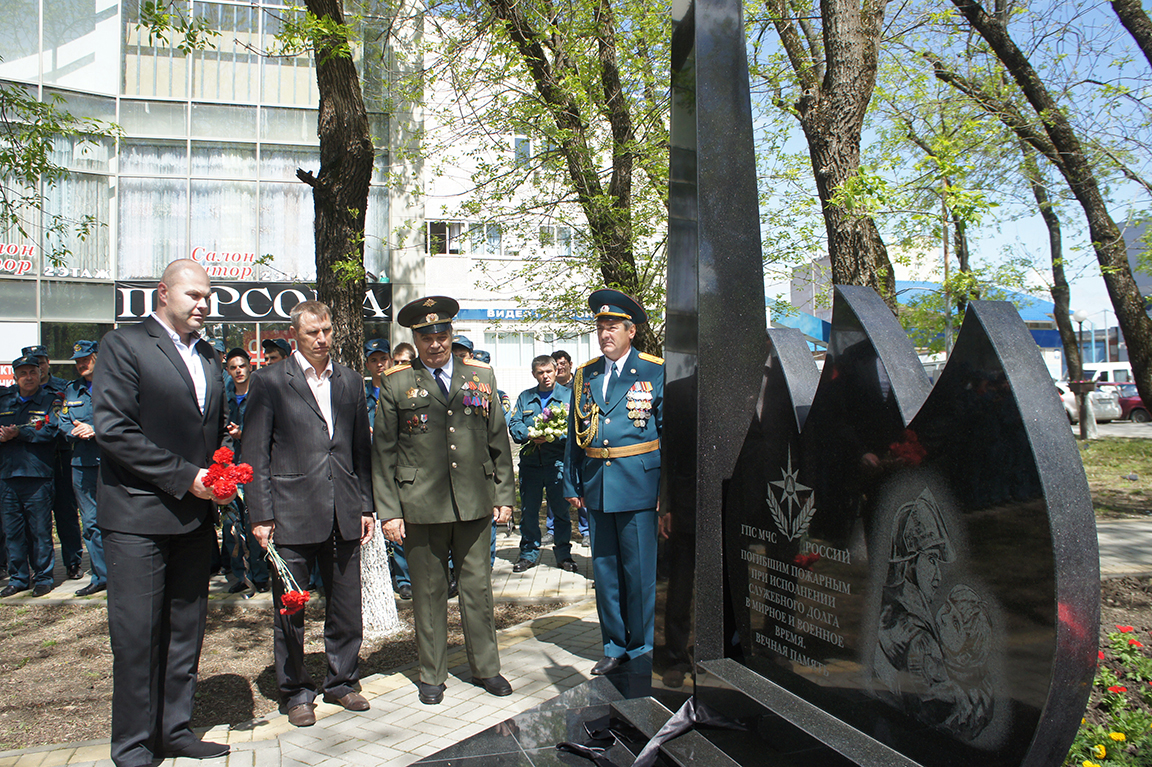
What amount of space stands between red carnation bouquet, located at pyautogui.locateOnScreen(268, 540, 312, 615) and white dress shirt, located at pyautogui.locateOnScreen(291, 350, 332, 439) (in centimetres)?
67

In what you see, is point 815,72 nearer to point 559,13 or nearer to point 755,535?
point 559,13

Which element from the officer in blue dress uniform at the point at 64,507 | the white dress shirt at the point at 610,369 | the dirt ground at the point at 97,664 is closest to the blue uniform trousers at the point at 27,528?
the officer in blue dress uniform at the point at 64,507

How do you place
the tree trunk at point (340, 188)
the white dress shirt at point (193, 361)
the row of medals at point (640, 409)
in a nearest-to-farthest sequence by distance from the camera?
the white dress shirt at point (193, 361), the row of medals at point (640, 409), the tree trunk at point (340, 188)

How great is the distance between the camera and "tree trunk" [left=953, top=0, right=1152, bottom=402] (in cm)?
806

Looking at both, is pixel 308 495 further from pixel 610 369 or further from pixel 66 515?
pixel 66 515

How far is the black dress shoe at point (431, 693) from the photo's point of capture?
13.6 feet

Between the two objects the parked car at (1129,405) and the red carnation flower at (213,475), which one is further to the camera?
the parked car at (1129,405)

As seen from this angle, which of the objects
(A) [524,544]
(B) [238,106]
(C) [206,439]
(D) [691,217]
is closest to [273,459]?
(C) [206,439]

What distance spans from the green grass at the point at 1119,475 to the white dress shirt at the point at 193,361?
7525 millimetres

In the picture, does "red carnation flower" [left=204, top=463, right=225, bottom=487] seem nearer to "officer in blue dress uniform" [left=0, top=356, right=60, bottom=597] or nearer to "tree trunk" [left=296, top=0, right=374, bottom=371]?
"tree trunk" [left=296, top=0, right=374, bottom=371]

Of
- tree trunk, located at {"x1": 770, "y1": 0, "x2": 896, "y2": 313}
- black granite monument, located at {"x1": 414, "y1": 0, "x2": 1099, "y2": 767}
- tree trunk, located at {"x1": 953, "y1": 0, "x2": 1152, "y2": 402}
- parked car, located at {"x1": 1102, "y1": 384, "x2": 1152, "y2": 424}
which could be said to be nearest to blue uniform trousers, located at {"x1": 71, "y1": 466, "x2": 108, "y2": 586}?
black granite monument, located at {"x1": 414, "y1": 0, "x2": 1099, "y2": 767}

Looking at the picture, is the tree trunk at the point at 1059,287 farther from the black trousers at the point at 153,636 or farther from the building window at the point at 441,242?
the black trousers at the point at 153,636

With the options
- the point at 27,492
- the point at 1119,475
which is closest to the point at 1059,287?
the point at 1119,475

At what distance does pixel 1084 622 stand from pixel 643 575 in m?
2.91
